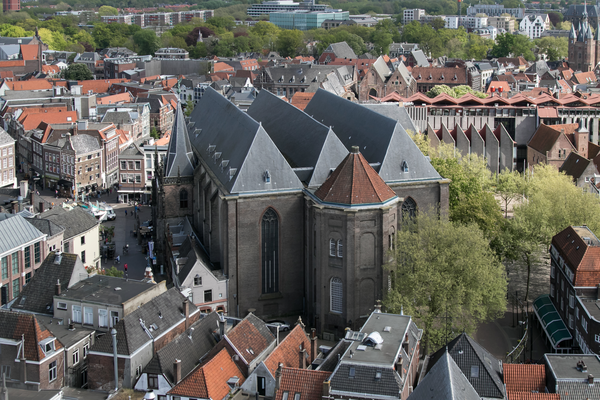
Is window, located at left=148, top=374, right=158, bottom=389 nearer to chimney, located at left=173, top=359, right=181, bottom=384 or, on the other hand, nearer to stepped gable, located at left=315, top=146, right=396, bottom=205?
chimney, located at left=173, top=359, right=181, bottom=384

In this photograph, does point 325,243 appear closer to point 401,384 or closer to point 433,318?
point 433,318

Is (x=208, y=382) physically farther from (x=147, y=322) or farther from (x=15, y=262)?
(x=15, y=262)

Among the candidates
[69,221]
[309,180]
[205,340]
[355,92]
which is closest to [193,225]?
[69,221]

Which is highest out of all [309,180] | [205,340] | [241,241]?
[309,180]

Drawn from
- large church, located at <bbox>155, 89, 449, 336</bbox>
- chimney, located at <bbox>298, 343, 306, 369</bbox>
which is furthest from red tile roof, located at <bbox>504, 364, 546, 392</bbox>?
large church, located at <bbox>155, 89, 449, 336</bbox>

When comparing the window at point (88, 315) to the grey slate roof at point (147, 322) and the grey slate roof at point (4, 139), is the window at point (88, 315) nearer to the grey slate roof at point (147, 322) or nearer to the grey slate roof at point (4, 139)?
the grey slate roof at point (147, 322)

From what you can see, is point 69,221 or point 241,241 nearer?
point 241,241
